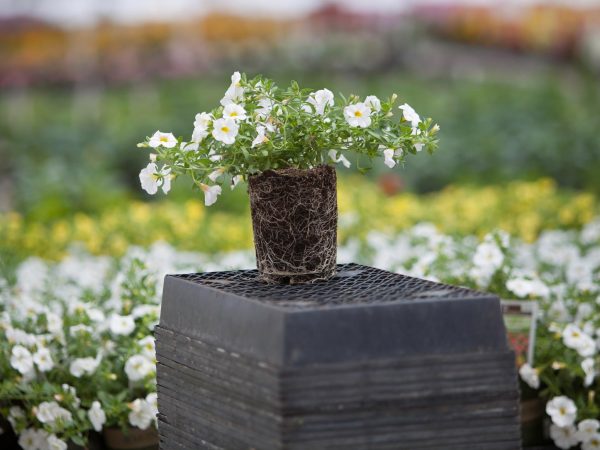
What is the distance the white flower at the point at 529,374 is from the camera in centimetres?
316

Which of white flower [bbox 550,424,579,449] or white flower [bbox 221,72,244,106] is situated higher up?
white flower [bbox 221,72,244,106]

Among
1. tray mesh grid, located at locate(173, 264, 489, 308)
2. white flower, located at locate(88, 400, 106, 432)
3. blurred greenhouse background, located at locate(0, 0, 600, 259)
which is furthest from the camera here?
Result: blurred greenhouse background, located at locate(0, 0, 600, 259)

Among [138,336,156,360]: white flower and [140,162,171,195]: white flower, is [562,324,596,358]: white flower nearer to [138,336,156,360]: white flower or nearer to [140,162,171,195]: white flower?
[138,336,156,360]: white flower

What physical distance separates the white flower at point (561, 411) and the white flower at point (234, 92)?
1.38m

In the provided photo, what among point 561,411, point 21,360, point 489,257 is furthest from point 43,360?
point 561,411

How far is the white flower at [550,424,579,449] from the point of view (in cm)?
315

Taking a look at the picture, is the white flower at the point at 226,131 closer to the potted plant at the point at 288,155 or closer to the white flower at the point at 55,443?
the potted plant at the point at 288,155

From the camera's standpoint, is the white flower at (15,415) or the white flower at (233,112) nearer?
the white flower at (233,112)

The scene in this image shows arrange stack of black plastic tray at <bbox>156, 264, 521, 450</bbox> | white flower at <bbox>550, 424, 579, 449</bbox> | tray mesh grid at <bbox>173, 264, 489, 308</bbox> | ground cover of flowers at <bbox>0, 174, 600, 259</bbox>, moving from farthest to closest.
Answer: ground cover of flowers at <bbox>0, 174, 600, 259</bbox> < white flower at <bbox>550, 424, 579, 449</bbox> < tray mesh grid at <bbox>173, 264, 489, 308</bbox> < stack of black plastic tray at <bbox>156, 264, 521, 450</bbox>

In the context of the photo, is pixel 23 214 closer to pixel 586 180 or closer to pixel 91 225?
pixel 91 225

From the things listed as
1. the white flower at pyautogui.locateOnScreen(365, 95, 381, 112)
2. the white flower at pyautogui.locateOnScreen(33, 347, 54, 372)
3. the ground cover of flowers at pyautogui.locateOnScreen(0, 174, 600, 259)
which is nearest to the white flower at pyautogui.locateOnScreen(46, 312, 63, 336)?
the white flower at pyautogui.locateOnScreen(33, 347, 54, 372)

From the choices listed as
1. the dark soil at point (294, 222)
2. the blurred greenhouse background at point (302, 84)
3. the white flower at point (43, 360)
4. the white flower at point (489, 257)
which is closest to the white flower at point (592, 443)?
the white flower at point (489, 257)

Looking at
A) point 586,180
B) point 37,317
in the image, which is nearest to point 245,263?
point 37,317

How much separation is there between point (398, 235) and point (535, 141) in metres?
3.59
